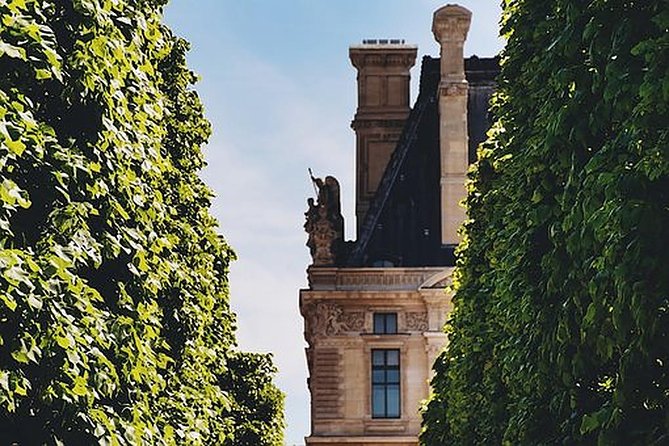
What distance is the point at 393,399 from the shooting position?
157 feet

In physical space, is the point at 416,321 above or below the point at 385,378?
above

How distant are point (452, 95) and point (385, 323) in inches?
361

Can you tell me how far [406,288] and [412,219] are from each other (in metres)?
4.72

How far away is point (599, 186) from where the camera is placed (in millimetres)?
9156

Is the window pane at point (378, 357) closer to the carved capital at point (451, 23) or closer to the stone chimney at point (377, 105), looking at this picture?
the stone chimney at point (377, 105)

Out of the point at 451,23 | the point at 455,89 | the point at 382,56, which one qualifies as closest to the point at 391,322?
the point at 455,89

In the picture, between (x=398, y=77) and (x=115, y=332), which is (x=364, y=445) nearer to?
(x=398, y=77)

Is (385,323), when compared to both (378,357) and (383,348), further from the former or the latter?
(378,357)

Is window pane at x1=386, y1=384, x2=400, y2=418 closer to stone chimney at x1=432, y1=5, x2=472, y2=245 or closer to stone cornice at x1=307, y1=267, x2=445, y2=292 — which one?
stone cornice at x1=307, y1=267, x2=445, y2=292

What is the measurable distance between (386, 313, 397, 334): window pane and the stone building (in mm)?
36

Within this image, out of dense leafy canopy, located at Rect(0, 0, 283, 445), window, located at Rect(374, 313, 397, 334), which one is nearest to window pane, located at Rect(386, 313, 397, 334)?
window, located at Rect(374, 313, 397, 334)

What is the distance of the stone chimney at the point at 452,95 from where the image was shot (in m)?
50.1

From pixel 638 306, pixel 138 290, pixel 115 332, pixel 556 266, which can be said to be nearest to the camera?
pixel 638 306

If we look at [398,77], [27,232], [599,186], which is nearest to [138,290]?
[27,232]
